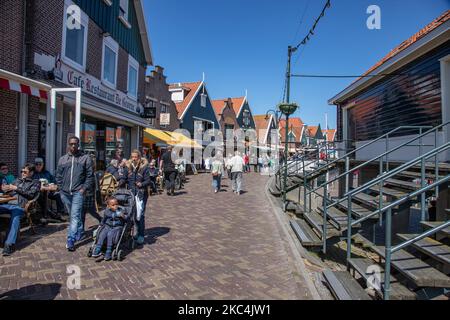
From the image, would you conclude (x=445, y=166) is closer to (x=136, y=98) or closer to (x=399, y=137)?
(x=399, y=137)

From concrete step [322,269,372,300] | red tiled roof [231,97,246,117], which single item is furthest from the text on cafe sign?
red tiled roof [231,97,246,117]

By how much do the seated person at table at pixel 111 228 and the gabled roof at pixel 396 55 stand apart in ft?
26.6

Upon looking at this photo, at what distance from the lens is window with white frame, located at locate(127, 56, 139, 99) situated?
14471 mm

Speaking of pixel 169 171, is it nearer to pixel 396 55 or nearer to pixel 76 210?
pixel 76 210

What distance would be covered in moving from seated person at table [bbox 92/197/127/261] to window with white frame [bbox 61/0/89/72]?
6.68 m

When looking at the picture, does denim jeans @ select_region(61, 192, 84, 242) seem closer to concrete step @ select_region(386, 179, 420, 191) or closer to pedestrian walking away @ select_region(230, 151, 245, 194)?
concrete step @ select_region(386, 179, 420, 191)

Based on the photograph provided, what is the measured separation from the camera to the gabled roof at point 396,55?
26.0 ft

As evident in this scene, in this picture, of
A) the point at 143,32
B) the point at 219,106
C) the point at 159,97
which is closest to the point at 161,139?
the point at 159,97

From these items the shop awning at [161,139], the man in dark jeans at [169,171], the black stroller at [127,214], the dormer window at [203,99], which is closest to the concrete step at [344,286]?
the black stroller at [127,214]

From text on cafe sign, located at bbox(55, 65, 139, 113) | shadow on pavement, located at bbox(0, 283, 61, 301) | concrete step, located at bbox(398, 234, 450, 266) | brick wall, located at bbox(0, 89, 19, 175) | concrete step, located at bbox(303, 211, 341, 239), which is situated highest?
text on cafe sign, located at bbox(55, 65, 139, 113)

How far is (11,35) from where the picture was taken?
24.0 feet

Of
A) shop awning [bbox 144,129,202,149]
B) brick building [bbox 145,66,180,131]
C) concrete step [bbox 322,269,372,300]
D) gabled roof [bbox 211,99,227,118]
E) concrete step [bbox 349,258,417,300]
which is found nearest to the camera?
concrete step [bbox 349,258,417,300]

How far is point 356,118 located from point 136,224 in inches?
445
